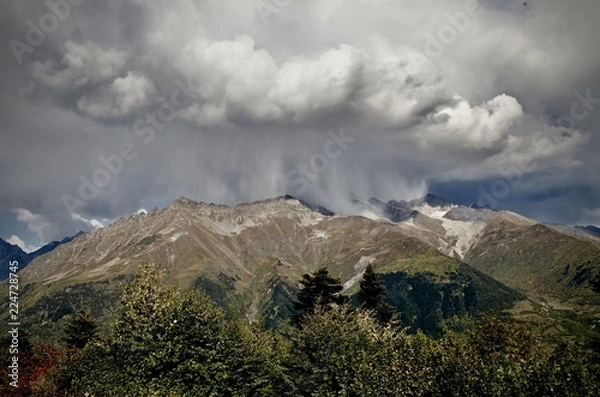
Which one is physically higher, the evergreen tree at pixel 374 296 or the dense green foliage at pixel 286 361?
the evergreen tree at pixel 374 296

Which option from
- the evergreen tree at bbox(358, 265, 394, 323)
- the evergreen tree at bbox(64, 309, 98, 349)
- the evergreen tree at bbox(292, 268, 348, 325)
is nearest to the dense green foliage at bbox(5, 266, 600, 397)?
the evergreen tree at bbox(292, 268, 348, 325)

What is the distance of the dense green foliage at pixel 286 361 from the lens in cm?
3042

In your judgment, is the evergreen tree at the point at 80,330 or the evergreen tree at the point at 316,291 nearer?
the evergreen tree at the point at 316,291

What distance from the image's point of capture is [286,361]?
47562 mm

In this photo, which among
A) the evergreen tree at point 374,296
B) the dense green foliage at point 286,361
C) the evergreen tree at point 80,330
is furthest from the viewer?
the evergreen tree at point 80,330

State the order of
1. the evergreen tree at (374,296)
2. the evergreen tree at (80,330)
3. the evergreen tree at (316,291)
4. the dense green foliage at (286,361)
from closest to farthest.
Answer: the dense green foliage at (286,361) < the evergreen tree at (316,291) < the evergreen tree at (374,296) < the evergreen tree at (80,330)

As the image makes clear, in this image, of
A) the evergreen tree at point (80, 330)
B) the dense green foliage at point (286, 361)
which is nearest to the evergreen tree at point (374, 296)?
the dense green foliage at point (286, 361)

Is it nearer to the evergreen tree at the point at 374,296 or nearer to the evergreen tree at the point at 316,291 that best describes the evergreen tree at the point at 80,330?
the evergreen tree at the point at 316,291

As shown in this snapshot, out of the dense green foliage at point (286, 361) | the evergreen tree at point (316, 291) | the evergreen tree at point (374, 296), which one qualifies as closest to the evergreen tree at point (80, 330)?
the dense green foliage at point (286, 361)

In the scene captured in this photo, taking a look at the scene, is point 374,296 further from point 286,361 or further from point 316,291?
point 286,361

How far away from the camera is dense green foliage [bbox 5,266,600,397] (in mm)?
30422

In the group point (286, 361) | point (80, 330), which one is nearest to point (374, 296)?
point (286, 361)

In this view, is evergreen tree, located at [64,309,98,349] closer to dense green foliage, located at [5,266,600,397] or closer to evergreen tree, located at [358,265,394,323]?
dense green foliage, located at [5,266,600,397]

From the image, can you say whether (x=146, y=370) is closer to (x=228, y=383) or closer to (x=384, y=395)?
(x=228, y=383)
